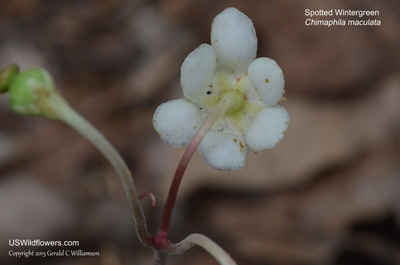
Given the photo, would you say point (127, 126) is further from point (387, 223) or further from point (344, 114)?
point (387, 223)

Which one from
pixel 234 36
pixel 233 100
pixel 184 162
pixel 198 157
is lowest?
pixel 198 157

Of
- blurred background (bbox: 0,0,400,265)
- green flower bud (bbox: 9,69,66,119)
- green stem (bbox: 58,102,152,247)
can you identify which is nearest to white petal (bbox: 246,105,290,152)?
green stem (bbox: 58,102,152,247)

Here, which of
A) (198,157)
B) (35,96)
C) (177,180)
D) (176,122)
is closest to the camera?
(35,96)

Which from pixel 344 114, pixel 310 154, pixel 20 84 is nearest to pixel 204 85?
pixel 20 84

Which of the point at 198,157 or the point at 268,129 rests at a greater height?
the point at 268,129

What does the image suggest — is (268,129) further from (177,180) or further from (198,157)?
(198,157)

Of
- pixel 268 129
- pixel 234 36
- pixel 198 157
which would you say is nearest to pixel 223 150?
pixel 268 129

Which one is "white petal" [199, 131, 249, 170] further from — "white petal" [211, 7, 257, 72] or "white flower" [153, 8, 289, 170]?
Result: "white petal" [211, 7, 257, 72]
